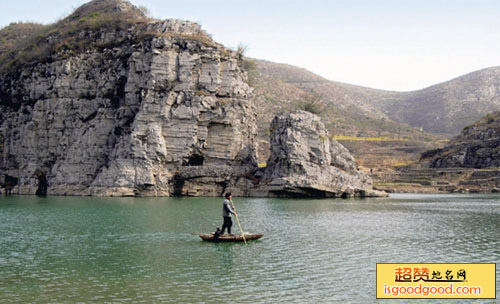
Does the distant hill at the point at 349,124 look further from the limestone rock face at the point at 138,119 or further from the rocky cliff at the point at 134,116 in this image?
the rocky cliff at the point at 134,116

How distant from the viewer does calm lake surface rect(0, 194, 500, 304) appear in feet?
54.7

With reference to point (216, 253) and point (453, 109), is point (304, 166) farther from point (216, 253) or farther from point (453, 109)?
point (453, 109)

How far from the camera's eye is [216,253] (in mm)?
23438

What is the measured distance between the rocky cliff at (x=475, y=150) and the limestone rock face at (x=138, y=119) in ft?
122

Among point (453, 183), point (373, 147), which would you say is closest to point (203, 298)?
point (453, 183)

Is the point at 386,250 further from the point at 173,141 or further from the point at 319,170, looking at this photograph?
the point at 173,141

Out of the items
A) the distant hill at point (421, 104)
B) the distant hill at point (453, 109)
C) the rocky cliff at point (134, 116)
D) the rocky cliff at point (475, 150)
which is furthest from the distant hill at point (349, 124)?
the rocky cliff at point (134, 116)

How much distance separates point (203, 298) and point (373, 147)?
357 feet

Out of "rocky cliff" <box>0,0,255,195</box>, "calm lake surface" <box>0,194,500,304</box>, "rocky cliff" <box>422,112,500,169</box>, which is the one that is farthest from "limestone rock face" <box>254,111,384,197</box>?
"rocky cliff" <box>422,112,500,169</box>

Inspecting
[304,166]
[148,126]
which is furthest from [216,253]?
[148,126]

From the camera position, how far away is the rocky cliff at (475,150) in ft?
278

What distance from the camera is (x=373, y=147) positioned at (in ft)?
398

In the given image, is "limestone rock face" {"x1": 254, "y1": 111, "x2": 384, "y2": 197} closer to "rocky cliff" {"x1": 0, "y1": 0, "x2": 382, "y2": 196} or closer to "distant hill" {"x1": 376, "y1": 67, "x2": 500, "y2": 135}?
"rocky cliff" {"x1": 0, "y1": 0, "x2": 382, "y2": 196}

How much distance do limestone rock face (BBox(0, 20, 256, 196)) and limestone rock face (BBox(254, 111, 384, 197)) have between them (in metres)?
4.91
